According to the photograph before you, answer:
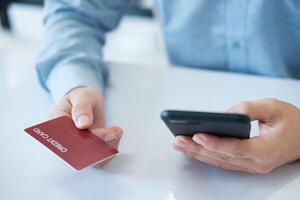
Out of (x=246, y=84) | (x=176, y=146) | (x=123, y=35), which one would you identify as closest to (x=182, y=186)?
(x=176, y=146)

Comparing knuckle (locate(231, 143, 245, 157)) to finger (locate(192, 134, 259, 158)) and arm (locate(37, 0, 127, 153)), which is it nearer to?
finger (locate(192, 134, 259, 158))

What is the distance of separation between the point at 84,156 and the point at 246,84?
391 mm

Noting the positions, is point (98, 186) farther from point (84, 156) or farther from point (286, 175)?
point (286, 175)

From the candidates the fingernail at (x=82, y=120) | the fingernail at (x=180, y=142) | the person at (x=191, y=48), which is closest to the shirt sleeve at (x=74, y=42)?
the person at (x=191, y=48)

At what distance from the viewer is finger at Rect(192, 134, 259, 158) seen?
510mm

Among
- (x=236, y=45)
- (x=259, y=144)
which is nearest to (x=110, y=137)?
(x=259, y=144)

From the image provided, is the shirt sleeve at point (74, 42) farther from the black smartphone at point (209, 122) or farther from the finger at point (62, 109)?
the black smartphone at point (209, 122)

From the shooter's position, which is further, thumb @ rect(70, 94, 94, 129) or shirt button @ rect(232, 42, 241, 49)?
shirt button @ rect(232, 42, 241, 49)

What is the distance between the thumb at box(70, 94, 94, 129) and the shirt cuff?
0.23 feet

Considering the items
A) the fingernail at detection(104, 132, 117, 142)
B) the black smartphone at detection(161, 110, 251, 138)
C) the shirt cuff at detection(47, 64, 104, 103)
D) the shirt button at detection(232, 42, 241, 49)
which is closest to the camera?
the black smartphone at detection(161, 110, 251, 138)

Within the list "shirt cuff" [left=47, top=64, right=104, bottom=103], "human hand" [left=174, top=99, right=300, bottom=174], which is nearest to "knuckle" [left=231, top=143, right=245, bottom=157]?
"human hand" [left=174, top=99, right=300, bottom=174]

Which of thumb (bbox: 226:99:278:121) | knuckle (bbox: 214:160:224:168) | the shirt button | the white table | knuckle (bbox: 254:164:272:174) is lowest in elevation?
the white table

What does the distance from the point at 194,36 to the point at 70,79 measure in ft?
1.11

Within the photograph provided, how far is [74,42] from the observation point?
82 centimetres
